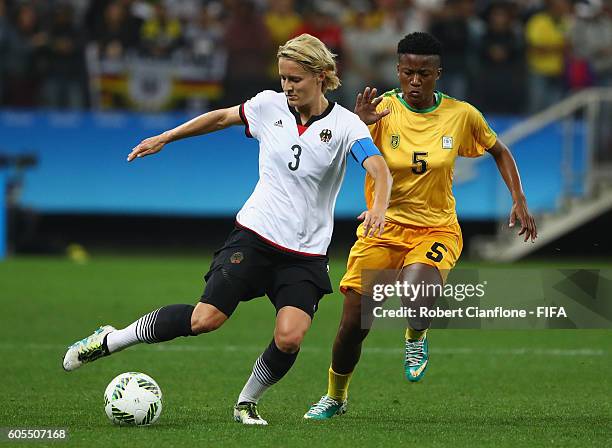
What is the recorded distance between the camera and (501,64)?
62.3 feet

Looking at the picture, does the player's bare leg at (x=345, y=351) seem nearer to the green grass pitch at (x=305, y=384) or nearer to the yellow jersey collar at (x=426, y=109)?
the green grass pitch at (x=305, y=384)

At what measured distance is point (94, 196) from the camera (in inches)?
809

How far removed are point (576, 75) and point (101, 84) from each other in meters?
7.31

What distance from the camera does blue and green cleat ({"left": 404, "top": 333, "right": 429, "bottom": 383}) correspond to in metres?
8.02

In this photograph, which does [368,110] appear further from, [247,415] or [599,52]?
[599,52]

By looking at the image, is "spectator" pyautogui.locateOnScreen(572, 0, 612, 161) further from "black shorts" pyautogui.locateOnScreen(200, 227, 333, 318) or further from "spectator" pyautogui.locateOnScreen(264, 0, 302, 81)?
"black shorts" pyautogui.locateOnScreen(200, 227, 333, 318)

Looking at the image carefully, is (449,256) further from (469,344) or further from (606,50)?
(606,50)

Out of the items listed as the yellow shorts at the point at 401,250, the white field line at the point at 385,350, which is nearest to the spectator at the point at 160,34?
the white field line at the point at 385,350

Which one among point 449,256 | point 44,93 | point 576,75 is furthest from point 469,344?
point 44,93

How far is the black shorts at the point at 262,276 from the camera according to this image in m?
6.96

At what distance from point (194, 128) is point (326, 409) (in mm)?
1907

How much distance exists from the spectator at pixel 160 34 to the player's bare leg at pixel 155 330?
39.5ft

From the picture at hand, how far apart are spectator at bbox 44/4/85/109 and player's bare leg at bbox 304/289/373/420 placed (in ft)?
39.6

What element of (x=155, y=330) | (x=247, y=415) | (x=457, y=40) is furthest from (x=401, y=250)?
(x=457, y=40)
